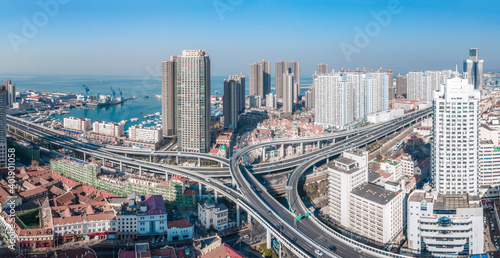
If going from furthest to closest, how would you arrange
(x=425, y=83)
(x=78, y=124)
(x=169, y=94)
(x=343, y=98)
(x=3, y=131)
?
(x=425, y=83), (x=78, y=124), (x=343, y=98), (x=169, y=94), (x=3, y=131)

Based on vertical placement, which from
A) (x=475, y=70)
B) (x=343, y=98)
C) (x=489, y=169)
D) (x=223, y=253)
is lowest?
(x=223, y=253)

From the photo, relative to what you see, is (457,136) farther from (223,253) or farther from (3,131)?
(3,131)

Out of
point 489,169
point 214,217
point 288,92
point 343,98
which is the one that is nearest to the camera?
point 214,217

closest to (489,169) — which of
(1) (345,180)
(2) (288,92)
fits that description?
(1) (345,180)

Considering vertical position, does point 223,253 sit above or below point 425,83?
below

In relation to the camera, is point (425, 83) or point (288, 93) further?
point (425, 83)

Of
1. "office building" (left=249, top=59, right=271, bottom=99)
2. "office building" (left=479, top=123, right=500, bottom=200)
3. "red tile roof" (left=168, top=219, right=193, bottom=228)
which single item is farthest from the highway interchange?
"office building" (left=249, top=59, right=271, bottom=99)

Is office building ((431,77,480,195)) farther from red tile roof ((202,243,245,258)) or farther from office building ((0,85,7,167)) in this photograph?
office building ((0,85,7,167))
